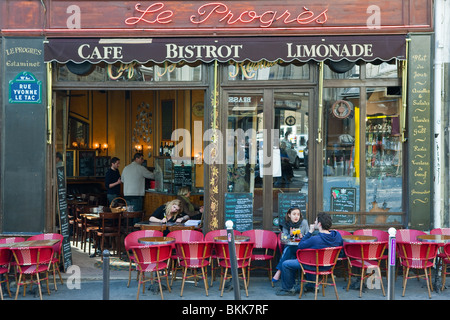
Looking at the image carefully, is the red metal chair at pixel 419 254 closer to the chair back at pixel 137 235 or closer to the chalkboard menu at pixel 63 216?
the chair back at pixel 137 235

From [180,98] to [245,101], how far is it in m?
5.53

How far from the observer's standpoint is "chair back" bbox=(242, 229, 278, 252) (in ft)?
28.8

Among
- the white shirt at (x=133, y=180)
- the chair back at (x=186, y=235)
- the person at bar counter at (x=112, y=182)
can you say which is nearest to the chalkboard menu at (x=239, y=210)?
the chair back at (x=186, y=235)

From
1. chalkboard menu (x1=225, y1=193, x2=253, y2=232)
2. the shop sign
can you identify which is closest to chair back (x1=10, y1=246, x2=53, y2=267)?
the shop sign

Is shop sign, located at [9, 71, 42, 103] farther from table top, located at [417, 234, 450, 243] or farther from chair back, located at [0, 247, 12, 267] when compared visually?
table top, located at [417, 234, 450, 243]

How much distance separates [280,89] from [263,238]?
2.58 meters

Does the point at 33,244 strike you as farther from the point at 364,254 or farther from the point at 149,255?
the point at 364,254

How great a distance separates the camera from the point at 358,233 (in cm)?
885

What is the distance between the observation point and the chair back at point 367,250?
7.98 meters

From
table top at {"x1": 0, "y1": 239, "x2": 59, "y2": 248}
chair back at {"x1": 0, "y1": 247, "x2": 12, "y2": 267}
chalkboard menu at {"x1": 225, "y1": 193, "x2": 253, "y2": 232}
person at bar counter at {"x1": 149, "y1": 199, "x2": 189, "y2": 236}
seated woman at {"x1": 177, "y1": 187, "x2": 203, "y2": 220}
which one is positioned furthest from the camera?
seated woman at {"x1": 177, "y1": 187, "x2": 203, "y2": 220}

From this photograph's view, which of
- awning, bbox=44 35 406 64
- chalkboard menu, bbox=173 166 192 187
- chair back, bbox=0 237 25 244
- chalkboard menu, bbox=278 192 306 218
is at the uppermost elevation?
awning, bbox=44 35 406 64

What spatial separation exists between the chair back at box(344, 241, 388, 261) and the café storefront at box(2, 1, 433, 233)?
109 centimetres

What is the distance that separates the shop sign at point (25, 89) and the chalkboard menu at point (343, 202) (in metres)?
5.34

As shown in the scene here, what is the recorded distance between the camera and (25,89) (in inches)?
357
